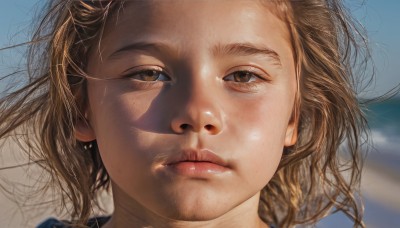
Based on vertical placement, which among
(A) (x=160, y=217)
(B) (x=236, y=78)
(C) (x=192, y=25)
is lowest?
(A) (x=160, y=217)

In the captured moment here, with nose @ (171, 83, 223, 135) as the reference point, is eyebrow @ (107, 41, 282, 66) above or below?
above

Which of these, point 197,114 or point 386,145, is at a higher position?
point 197,114

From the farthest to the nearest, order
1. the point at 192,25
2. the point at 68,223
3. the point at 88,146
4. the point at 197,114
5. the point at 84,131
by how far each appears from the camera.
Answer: the point at 68,223
the point at 88,146
the point at 84,131
the point at 192,25
the point at 197,114

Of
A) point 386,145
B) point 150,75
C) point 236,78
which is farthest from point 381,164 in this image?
point 150,75

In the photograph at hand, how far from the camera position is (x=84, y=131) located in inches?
91.5

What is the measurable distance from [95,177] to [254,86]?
101 centimetres

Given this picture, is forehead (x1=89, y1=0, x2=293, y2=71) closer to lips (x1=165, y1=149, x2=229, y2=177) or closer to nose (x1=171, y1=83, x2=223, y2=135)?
nose (x1=171, y1=83, x2=223, y2=135)

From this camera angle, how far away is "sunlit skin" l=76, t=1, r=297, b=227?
6.10 ft

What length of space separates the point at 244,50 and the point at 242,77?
9cm

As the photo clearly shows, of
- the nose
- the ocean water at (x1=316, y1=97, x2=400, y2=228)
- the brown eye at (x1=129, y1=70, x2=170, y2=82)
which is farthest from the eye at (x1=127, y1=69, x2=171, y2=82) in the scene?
the ocean water at (x1=316, y1=97, x2=400, y2=228)

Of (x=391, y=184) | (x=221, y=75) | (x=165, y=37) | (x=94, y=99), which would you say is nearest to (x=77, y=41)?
(x=94, y=99)

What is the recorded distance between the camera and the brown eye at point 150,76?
1.96 meters

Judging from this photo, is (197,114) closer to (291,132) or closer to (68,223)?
(291,132)

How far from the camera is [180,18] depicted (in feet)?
6.36
